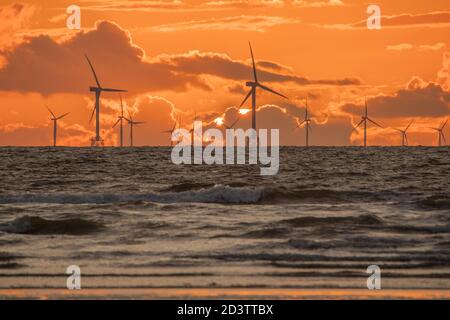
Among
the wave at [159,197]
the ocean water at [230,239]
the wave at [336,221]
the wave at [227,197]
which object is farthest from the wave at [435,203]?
the wave at [159,197]

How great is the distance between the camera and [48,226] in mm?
33594

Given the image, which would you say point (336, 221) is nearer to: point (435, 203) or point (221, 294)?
point (435, 203)

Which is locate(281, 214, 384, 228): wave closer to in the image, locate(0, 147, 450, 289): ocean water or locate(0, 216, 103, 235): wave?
locate(0, 147, 450, 289): ocean water

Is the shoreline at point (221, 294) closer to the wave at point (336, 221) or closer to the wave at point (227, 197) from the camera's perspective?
the wave at point (336, 221)

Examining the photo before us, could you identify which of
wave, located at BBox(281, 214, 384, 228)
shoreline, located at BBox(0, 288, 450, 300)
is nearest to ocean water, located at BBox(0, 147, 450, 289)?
wave, located at BBox(281, 214, 384, 228)

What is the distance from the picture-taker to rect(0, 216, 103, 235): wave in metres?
31.9

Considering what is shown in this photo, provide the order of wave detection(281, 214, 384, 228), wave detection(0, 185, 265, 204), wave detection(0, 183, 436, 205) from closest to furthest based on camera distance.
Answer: wave detection(281, 214, 384, 228)
wave detection(0, 183, 436, 205)
wave detection(0, 185, 265, 204)

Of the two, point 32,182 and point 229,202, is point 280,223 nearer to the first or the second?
point 229,202

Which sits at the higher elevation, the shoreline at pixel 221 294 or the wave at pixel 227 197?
the shoreline at pixel 221 294

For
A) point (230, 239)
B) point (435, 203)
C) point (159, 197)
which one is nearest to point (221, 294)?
point (230, 239)

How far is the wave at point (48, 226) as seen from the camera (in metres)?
31.9

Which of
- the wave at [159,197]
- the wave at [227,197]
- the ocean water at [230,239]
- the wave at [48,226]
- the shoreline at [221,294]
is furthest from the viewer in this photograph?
the wave at [159,197]

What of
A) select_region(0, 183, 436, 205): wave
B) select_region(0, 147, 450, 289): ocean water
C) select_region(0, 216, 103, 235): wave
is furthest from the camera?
select_region(0, 183, 436, 205): wave

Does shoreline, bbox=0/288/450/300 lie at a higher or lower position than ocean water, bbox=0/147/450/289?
higher
